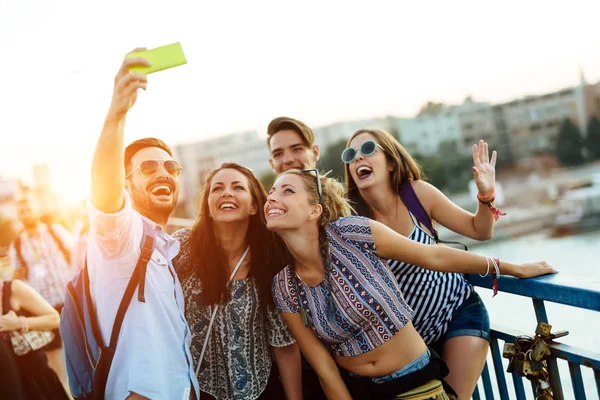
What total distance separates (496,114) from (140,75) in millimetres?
94399

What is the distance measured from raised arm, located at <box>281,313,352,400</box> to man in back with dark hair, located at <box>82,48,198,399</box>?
51 centimetres

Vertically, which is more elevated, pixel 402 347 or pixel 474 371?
pixel 402 347

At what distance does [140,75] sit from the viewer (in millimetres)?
1813

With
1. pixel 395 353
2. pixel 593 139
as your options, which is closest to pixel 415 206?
pixel 395 353

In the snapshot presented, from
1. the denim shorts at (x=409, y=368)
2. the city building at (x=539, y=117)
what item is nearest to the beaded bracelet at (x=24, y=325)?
the denim shorts at (x=409, y=368)

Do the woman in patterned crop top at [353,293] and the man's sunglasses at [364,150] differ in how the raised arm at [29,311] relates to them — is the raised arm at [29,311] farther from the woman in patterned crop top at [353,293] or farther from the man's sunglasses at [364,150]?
the man's sunglasses at [364,150]

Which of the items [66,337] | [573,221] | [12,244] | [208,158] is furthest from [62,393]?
[208,158]

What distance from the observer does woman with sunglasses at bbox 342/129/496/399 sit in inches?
97.5

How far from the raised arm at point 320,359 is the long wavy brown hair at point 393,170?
0.77 m

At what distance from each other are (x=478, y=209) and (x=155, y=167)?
1.63 m

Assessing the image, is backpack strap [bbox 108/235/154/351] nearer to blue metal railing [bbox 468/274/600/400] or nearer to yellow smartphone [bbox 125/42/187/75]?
yellow smartphone [bbox 125/42/187/75]

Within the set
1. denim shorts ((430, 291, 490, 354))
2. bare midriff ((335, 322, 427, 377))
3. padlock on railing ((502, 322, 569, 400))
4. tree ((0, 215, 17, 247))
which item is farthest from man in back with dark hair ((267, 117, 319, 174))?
tree ((0, 215, 17, 247))

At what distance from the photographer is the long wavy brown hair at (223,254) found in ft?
8.24

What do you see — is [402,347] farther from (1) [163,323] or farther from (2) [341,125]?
(2) [341,125]
